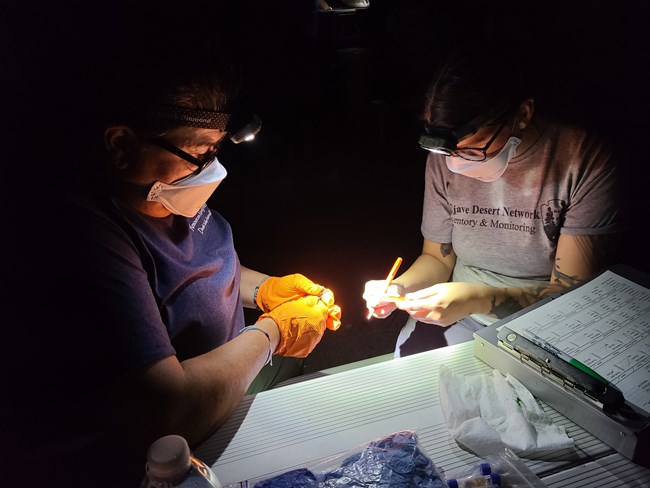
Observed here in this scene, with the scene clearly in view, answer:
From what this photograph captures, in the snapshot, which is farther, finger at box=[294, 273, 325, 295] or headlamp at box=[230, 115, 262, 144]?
finger at box=[294, 273, 325, 295]

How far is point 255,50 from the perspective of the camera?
359 centimetres

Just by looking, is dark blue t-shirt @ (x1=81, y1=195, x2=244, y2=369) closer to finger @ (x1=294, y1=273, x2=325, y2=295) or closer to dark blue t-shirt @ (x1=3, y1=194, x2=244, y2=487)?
dark blue t-shirt @ (x1=3, y1=194, x2=244, y2=487)

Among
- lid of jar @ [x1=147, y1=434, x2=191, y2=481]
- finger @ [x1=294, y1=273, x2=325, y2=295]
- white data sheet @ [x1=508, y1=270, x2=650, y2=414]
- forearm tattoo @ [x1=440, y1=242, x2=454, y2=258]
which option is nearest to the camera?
lid of jar @ [x1=147, y1=434, x2=191, y2=481]

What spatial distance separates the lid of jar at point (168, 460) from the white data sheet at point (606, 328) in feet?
3.35

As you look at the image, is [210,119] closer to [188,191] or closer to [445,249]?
[188,191]

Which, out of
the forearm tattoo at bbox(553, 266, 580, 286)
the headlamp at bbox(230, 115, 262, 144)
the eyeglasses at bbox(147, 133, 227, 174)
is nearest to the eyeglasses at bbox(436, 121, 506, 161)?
the forearm tattoo at bbox(553, 266, 580, 286)

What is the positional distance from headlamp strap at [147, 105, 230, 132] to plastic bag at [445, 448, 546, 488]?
1108 millimetres

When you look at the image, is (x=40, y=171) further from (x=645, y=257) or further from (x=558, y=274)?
(x=645, y=257)

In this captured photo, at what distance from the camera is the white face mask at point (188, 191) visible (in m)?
1.45

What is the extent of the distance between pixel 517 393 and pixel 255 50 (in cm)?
315

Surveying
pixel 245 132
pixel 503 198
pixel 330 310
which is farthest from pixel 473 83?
pixel 330 310

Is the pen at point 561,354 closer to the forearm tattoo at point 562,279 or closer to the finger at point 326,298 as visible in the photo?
the forearm tattoo at point 562,279

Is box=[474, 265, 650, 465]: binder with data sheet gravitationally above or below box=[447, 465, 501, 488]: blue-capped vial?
above

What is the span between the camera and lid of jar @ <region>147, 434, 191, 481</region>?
828 mm
